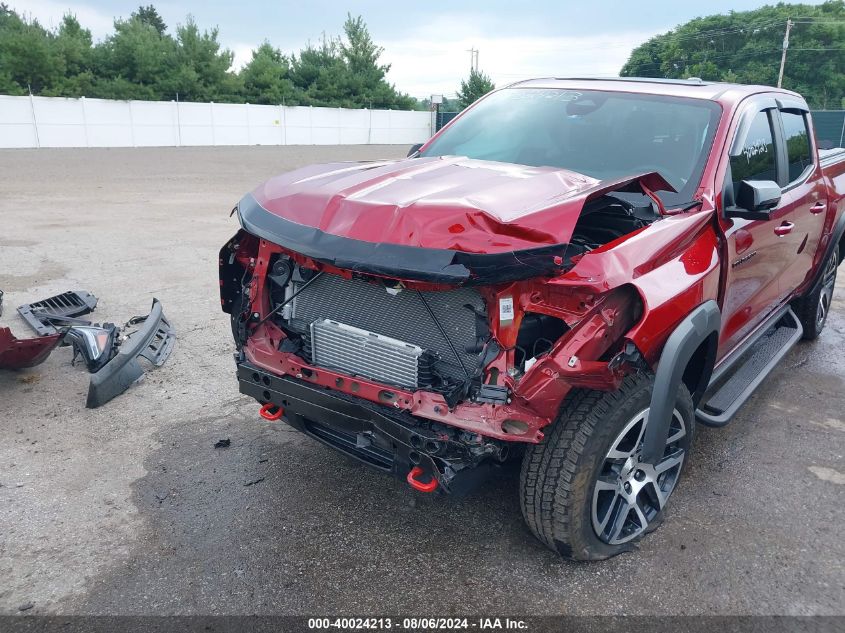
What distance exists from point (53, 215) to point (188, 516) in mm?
9614

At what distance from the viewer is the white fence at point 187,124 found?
32938mm

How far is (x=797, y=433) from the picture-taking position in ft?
13.6

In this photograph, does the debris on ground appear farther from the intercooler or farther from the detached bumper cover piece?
the intercooler

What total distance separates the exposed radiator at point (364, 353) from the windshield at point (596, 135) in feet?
4.79

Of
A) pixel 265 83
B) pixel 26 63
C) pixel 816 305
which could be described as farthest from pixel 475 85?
pixel 816 305

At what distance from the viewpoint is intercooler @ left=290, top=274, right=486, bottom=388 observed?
8.80 feet

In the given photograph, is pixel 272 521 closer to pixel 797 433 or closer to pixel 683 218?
pixel 683 218

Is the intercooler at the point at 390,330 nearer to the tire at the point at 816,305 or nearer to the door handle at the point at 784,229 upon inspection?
the door handle at the point at 784,229

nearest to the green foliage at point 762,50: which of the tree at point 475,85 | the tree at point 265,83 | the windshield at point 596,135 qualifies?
the tree at point 475,85

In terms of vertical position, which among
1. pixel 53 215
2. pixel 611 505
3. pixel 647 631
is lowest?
pixel 53 215

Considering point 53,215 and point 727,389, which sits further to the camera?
point 53,215

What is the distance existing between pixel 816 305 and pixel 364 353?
4.46 metres

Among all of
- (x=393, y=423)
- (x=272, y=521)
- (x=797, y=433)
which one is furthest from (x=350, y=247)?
(x=797, y=433)

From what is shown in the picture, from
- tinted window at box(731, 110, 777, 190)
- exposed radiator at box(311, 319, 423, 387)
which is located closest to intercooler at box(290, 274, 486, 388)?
exposed radiator at box(311, 319, 423, 387)
